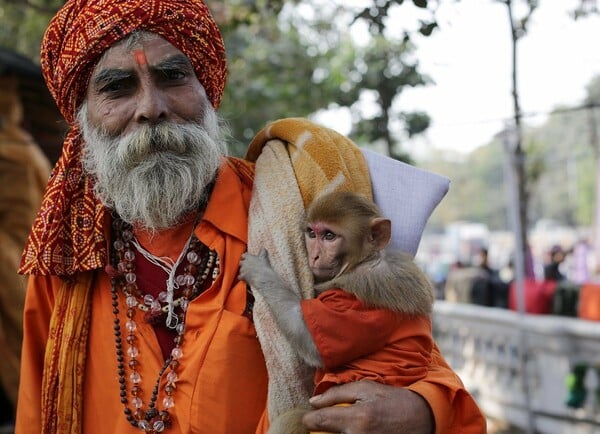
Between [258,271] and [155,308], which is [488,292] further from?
[258,271]

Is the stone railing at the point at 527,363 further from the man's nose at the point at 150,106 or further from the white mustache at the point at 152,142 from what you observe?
the man's nose at the point at 150,106

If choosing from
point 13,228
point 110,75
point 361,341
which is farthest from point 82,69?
point 13,228

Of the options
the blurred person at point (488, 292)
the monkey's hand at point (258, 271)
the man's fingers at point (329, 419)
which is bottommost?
the blurred person at point (488, 292)

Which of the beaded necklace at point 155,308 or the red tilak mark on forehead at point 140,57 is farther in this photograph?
the red tilak mark on forehead at point 140,57

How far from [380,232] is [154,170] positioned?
0.79m

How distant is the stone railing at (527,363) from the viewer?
7605 millimetres

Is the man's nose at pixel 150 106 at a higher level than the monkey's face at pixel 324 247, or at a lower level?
higher

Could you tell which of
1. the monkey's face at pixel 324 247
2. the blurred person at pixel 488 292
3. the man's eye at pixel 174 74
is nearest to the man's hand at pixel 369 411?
the monkey's face at pixel 324 247

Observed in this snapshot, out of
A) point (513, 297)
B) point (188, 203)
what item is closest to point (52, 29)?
point (188, 203)

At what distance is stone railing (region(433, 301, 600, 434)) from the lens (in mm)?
7605

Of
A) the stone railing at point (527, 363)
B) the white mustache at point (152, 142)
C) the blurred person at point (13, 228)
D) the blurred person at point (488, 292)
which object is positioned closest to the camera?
the white mustache at point (152, 142)

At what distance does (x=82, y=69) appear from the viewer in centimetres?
258

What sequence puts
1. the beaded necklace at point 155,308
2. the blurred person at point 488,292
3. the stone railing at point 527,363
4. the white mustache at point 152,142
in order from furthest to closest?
the blurred person at point 488,292
the stone railing at point 527,363
the white mustache at point 152,142
the beaded necklace at point 155,308

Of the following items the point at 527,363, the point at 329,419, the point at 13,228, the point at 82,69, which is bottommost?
the point at 527,363
